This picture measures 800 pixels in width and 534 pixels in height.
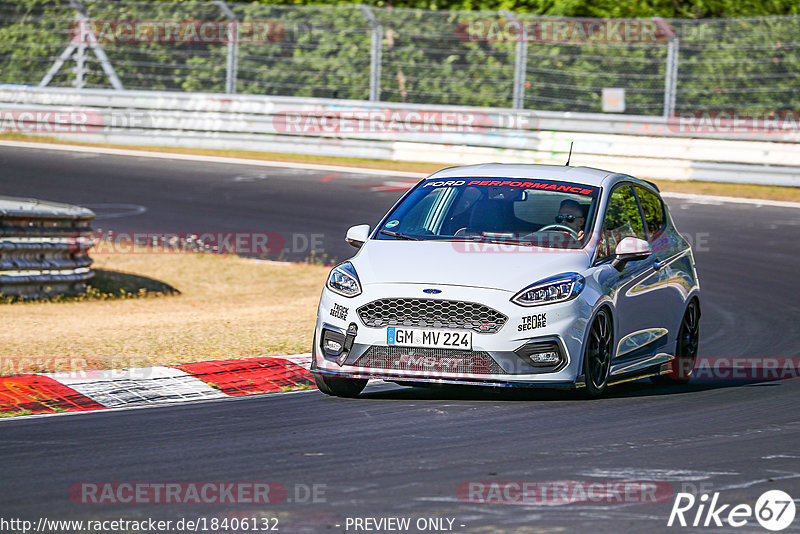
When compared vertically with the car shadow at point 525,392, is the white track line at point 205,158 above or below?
above

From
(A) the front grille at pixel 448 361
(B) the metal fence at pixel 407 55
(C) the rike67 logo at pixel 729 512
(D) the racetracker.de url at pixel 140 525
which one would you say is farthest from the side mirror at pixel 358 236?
(B) the metal fence at pixel 407 55

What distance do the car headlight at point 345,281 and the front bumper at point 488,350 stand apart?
0.44 ft

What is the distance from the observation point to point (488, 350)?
8.11 m

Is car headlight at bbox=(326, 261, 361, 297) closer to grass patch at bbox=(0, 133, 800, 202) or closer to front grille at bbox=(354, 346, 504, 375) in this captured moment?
front grille at bbox=(354, 346, 504, 375)

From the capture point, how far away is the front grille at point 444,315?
8.16 metres

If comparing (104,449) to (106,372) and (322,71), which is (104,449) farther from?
(322,71)

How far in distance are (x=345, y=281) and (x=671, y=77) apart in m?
16.5

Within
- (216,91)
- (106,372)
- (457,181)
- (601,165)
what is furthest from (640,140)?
(106,372)

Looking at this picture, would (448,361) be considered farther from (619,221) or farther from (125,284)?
(125,284)

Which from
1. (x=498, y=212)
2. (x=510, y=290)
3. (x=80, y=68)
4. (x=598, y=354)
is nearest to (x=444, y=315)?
(x=510, y=290)

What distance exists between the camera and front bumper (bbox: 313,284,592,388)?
26.7 feet

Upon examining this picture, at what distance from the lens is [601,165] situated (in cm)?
2353

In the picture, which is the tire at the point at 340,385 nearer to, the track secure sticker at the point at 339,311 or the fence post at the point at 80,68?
the track secure sticker at the point at 339,311

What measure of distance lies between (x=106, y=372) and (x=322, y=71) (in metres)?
18.1
